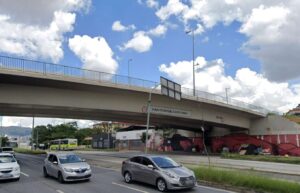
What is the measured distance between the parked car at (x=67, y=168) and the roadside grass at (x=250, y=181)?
5.83 m

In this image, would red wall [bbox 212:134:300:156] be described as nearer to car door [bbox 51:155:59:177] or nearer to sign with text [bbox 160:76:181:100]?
sign with text [bbox 160:76:181:100]

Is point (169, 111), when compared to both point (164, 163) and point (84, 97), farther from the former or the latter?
point (164, 163)

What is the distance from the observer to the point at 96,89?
3628cm

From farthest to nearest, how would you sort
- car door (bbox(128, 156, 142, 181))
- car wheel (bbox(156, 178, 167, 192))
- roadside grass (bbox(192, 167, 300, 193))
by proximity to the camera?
car door (bbox(128, 156, 142, 181))
car wheel (bbox(156, 178, 167, 192))
roadside grass (bbox(192, 167, 300, 193))

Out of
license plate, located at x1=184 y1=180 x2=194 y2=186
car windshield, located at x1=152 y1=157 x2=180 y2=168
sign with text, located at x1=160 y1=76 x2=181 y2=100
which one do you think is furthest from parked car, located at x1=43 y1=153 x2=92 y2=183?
sign with text, located at x1=160 y1=76 x2=181 y2=100

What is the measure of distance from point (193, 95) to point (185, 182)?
30340 mm

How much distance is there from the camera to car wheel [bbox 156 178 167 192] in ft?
52.7

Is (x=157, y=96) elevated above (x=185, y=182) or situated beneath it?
elevated above

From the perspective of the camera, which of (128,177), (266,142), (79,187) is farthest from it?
(266,142)

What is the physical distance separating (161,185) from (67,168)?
5.56 m

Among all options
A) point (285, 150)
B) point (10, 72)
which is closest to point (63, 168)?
point (10, 72)

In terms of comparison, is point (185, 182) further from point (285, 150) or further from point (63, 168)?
point (285, 150)

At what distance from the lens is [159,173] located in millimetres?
16531

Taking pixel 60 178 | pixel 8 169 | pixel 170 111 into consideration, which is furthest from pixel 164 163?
pixel 170 111
